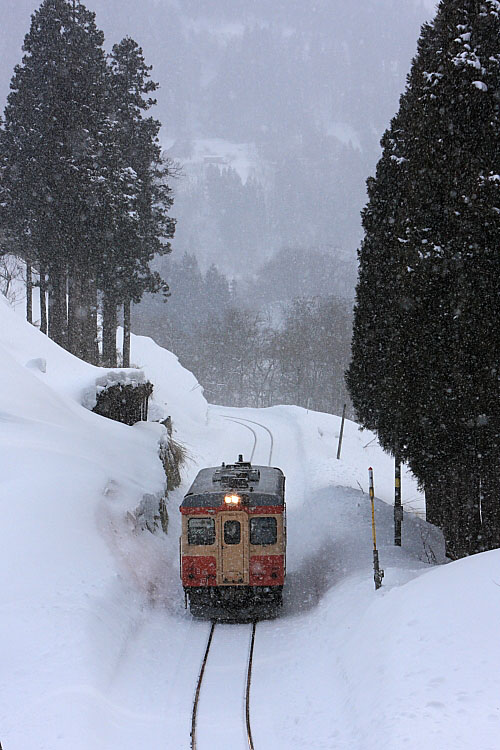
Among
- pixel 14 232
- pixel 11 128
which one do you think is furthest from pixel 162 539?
pixel 11 128

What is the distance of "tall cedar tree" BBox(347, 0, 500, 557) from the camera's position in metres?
11.4

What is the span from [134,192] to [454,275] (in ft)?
57.4

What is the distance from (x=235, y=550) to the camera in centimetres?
1219

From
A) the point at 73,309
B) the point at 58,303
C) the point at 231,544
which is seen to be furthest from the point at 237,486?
the point at 58,303

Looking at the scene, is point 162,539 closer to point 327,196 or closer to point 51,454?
point 51,454

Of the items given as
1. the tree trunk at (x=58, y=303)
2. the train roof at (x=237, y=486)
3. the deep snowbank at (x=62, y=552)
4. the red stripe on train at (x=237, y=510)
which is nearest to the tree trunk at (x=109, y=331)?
the tree trunk at (x=58, y=303)

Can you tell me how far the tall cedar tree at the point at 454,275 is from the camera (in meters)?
11.4

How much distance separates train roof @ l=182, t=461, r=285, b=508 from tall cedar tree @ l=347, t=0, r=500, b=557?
9.15 ft

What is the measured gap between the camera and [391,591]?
32.3ft

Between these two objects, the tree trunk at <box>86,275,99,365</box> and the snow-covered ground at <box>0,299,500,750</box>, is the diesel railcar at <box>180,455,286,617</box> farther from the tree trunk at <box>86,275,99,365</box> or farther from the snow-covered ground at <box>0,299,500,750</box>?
the tree trunk at <box>86,275,99,365</box>

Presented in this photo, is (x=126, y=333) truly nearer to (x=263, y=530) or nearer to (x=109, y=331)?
(x=109, y=331)

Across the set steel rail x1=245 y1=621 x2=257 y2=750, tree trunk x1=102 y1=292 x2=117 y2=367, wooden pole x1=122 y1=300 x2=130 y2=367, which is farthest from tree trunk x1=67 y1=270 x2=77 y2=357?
steel rail x1=245 y1=621 x2=257 y2=750

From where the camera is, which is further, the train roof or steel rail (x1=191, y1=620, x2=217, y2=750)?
the train roof

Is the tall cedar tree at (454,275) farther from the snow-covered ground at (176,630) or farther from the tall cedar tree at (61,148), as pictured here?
the tall cedar tree at (61,148)
